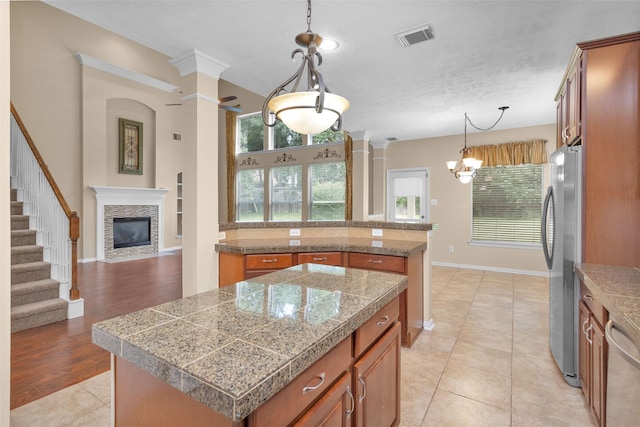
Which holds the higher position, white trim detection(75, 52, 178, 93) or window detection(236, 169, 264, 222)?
white trim detection(75, 52, 178, 93)

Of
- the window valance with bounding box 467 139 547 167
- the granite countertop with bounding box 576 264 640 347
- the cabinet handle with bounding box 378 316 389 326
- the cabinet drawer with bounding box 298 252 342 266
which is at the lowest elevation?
the cabinet handle with bounding box 378 316 389 326

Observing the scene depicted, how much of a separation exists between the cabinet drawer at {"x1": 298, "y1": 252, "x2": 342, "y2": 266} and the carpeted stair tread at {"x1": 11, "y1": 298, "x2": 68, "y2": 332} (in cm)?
259

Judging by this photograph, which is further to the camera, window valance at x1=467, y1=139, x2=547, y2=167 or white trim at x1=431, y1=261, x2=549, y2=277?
white trim at x1=431, y1=261, x2=549, y2=277

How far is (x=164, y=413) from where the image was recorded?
0.89 meters

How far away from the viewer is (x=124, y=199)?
7398 millimetres

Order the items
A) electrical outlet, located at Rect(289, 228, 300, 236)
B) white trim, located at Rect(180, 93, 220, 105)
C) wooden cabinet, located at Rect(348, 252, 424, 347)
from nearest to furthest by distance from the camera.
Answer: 1. wooden cabinet, located at Rect(348, 252, 424, 347)
2. white trim, located at Rect(180, 93, 220, 105)
3. electrical outlet, located at Rect(289, 228, 300, 236)

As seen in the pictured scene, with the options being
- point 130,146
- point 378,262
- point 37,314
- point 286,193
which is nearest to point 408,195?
point 286,193

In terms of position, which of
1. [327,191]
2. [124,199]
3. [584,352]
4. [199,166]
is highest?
[327,191]

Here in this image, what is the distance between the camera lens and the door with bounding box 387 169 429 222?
21.9ft

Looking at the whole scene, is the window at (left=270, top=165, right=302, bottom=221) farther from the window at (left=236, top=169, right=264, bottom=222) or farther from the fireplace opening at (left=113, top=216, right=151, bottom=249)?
the fireplace opening at (left=113, top=216, right=151, bottom=249)

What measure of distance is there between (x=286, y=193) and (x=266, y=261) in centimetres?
597

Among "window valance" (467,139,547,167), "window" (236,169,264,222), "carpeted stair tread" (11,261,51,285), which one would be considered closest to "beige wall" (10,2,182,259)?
"window" (236,169,264,222)

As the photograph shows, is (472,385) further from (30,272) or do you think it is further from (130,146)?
(130,146)

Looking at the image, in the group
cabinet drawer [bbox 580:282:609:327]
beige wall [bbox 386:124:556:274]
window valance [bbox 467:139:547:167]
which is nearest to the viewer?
cabinet drawer [bbox 580:282:609:327]
